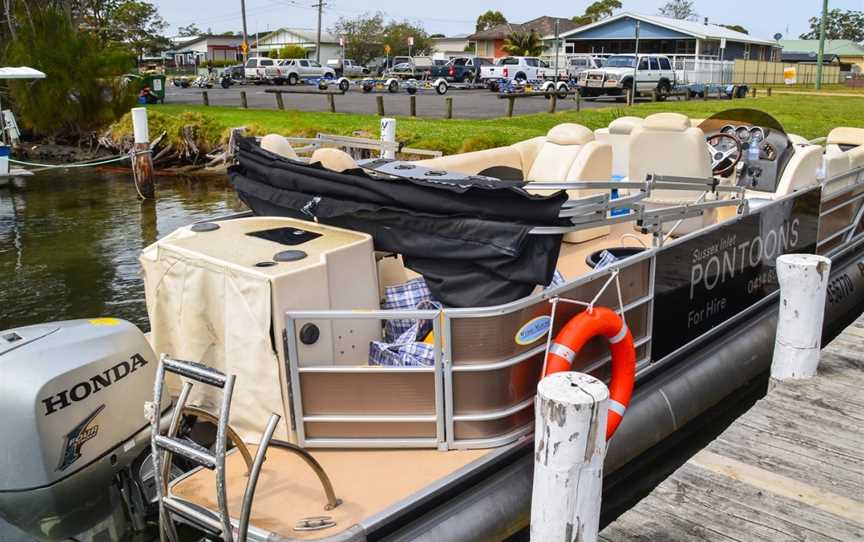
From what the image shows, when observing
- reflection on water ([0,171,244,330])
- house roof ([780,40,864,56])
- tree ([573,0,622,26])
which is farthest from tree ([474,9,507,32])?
reflection on water ([0,171,244,330])

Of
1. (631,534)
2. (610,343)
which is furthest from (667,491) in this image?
(610,343)

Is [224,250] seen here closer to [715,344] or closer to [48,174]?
[715,344]

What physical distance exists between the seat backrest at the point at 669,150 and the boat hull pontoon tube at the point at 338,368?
1968mm

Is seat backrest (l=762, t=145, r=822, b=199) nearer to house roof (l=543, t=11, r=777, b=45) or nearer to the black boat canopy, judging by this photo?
the black boat canopy

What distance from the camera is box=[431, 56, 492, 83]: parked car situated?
1479 inches

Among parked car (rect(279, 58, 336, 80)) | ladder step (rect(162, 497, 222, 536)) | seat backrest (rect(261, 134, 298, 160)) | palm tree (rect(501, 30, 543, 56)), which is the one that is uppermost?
palm tree (rect(501, 30, 543, 56))

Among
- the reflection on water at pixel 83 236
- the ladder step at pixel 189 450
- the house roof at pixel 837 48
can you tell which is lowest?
the reflection on water at pixel 83 236

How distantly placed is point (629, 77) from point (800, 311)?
25.1 meters

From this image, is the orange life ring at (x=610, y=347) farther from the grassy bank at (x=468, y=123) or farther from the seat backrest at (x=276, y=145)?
the grassy bank at (x=468, y=123)

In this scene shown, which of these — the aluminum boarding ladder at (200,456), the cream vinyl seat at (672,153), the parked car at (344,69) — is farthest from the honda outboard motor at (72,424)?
the parked car at (344,69)

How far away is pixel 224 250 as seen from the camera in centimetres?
396

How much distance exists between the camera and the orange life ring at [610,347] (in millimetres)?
3703

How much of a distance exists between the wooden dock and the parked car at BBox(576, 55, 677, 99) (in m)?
23.6

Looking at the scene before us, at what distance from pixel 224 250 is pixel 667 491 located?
253 centimetres
